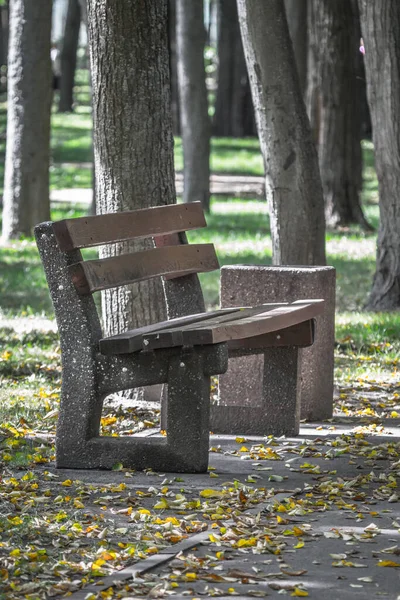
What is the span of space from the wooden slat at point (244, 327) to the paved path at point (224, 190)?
16062 millimetres

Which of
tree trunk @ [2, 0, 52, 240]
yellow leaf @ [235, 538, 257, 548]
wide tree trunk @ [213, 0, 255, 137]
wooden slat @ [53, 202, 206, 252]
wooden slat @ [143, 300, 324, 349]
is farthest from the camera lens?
wide tree trunk @ [213, 0, 255, 137]

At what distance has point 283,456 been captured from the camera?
5699 mm

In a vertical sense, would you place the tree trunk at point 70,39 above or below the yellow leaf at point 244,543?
above

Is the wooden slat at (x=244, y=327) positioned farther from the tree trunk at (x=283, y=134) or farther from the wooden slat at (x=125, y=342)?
the tree trunk at (x=283, y=134)

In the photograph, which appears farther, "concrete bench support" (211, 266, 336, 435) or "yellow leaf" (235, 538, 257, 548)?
"concrete bench support" (211, 266, 336, 435)

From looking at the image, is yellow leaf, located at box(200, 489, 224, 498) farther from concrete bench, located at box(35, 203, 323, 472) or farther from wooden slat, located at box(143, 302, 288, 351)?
wooden slat, located at box(143, 302, 288, 351)

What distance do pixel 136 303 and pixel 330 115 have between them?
11.3 m

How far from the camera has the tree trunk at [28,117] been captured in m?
14.6

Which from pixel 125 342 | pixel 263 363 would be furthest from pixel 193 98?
pixel 125 342

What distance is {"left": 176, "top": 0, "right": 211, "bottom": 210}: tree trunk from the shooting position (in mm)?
17812

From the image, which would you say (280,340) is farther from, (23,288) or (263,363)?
(23,288)

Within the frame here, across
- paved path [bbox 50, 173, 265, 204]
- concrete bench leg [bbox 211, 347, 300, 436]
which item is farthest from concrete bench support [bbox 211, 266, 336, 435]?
paved path [bbox 50, 173, 265, 204]

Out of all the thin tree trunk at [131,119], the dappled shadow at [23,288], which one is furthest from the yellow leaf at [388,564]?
the dappled shadow at [23,288]

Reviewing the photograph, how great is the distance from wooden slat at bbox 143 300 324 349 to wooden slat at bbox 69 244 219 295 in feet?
1.40
